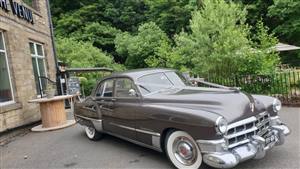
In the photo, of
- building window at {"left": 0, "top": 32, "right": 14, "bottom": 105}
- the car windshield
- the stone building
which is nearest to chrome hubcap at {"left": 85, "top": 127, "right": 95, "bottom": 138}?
the car windshield

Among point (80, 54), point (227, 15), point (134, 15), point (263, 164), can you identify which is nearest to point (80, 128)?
point (263, 164)

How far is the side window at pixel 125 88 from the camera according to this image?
5.57 m

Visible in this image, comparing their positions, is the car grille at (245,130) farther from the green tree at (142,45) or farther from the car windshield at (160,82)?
the green tree at (142,45)

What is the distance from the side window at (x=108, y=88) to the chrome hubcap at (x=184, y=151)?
81.0 inches

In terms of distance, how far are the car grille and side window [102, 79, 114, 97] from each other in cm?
276

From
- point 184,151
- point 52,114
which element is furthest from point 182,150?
point 52,114

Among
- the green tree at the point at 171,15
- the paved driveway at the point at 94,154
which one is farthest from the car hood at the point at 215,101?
the green tree at the point at 171,15

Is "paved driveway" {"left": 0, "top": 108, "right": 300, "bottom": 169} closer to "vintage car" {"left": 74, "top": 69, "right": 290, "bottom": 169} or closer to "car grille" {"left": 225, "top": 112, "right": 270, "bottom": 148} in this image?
"vintage car" {"left": 74, "top": 69, "right": 290, "bottom": 169}

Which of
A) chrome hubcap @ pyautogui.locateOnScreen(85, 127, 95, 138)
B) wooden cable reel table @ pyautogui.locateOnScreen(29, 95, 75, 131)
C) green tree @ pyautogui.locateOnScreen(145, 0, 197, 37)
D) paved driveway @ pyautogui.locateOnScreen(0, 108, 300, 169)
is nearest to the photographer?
paved driveway @ pyautogui.locateOnScreen(0, 108, 300, 169)

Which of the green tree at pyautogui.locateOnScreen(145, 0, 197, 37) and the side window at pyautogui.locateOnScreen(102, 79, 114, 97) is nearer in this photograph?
the side window at pyautogui.locateOnScreen(102, 79, 114, 97)

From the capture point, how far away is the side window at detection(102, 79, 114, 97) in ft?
20.5

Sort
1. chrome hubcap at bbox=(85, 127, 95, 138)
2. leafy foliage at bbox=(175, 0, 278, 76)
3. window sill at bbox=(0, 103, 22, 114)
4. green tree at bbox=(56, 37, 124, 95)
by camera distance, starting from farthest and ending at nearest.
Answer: green tree at bbox=(56, 37, 124, 95), leafy foliage at bbox=(175, 0, 278, 76), window sill at bbox=(0, 103, 22, 114), chrome hubcap at bbox=(85, 127, 95, 138)

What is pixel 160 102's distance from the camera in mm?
5047

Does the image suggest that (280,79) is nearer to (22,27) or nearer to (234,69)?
(234,69)
